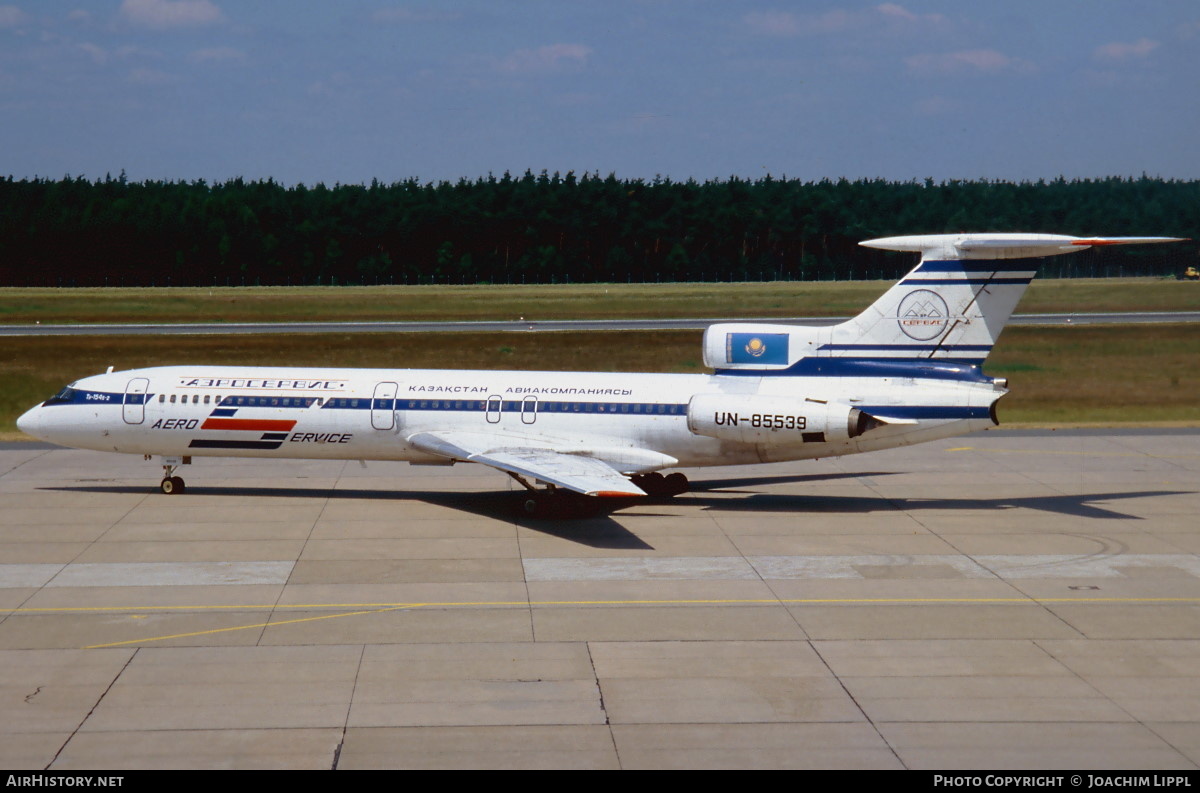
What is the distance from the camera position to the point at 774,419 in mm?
25547

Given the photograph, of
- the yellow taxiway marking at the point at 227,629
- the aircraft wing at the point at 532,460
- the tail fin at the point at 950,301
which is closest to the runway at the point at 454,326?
the aircraft wing at the point at 532,460

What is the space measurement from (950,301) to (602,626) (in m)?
11.5

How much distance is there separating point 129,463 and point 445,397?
423 inches

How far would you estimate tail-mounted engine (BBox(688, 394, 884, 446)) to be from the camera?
2525cm

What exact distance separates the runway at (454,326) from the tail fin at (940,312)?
38204 mm

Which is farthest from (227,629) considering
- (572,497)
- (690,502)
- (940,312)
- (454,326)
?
(454,326)

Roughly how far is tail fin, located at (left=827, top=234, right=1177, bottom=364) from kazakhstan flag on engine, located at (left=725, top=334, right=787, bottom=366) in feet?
5.15

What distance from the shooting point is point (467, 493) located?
28.7 metres

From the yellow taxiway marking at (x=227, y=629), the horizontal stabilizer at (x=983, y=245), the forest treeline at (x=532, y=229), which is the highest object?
the forest treeline at (x=532, y=229)

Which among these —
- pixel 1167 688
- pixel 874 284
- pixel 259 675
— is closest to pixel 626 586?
pixel 259 675

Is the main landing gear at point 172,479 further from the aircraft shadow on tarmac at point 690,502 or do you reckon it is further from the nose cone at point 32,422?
the nose cone at point 32,422

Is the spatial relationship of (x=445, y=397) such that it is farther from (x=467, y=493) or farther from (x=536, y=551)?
(x=536, y=551)

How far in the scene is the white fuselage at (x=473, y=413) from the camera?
25672 millimetres

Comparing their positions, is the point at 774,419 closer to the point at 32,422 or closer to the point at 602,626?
the point at 602,626
